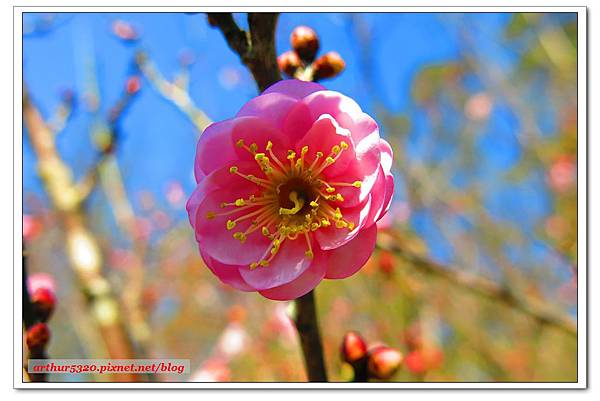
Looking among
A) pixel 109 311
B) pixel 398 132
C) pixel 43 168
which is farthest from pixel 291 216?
pixel 398 132

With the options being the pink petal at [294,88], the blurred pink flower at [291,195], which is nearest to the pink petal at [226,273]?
the blurred pink flower at [291,195]

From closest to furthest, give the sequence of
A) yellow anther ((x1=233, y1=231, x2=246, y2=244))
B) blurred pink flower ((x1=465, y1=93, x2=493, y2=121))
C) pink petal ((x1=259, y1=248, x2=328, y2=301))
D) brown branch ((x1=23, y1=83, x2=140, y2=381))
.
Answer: pink petal ((x1=259, y1=248, x2=328, y2=301)), yellow anther ((x1=233, y1=231, x2=246, y2=244)), brown branch ((x1=23, y1=83, x2=140, y2=381)), blurred pink flower ((x1=465, y1=93, x2=493, y2=121))

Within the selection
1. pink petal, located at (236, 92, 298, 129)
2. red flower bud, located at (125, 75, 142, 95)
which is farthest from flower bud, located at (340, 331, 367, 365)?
red flower bud, located at (125, 75, 142, 95)

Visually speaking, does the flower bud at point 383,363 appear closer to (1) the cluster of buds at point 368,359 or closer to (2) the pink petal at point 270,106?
(1) the cluster of buds at point 368,359

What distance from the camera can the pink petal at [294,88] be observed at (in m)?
0.62

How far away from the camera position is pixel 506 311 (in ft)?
8.63

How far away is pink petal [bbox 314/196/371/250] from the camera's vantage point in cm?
64

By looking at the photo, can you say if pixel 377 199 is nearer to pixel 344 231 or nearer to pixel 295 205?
pixel 344 231

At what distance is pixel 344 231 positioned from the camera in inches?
27.0

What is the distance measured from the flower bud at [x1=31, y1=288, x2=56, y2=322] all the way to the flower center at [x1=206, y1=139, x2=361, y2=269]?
376mm

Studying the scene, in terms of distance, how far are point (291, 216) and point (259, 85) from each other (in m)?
0.21

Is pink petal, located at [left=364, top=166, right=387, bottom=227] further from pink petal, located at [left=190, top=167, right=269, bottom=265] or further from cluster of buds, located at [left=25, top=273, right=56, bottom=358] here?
cluster of buds, located at [left=25, top=273, right=56, bottom=358]

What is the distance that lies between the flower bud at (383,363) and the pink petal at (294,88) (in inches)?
16.0
